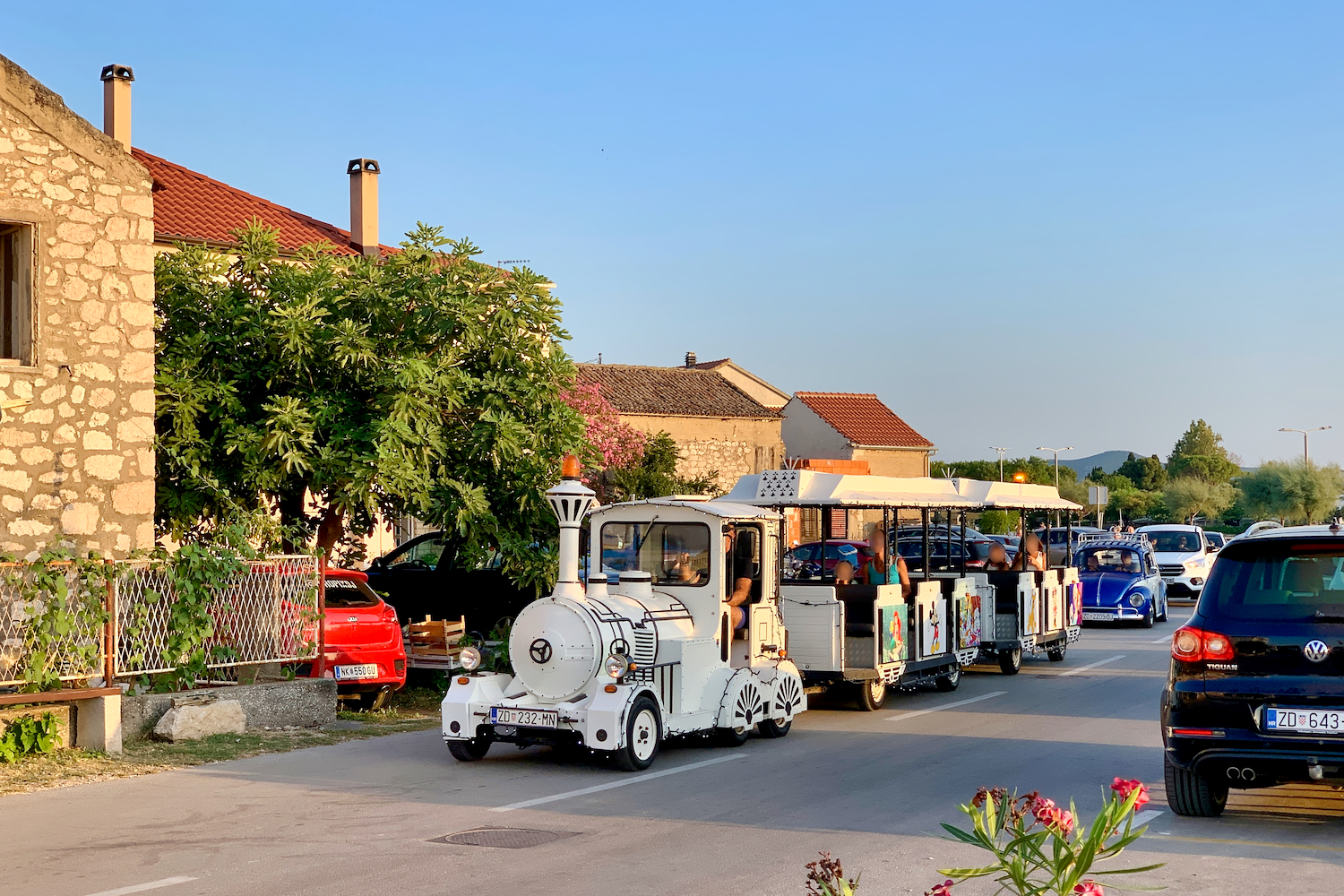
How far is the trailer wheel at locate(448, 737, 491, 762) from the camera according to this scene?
453 inches

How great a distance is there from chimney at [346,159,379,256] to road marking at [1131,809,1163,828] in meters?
24.0

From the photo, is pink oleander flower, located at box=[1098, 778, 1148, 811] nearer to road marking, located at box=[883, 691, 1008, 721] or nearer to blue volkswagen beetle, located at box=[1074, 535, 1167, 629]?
road marking, located at box=[883, 691, 1008, 721]

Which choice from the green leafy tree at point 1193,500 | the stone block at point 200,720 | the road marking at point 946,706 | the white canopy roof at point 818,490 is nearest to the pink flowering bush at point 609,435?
the white canopy roof at point 818,490

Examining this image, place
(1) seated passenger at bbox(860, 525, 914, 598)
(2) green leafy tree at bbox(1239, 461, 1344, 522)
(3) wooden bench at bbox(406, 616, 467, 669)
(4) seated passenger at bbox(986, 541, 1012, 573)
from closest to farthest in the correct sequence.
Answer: (1) seated passenger at bbox(860, 525, 914, 598) → (3) wooden bench at bbox(406, 616, 467, 669) → (4) seated passenger at bbox(986, 541, 1012, 573) → (2) green leafy tree at bbox(1239, 461, 1344, 522)

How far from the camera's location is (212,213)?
27.1 meters

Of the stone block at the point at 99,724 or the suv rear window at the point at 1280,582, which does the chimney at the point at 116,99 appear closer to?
the stone block at the point at 99,724

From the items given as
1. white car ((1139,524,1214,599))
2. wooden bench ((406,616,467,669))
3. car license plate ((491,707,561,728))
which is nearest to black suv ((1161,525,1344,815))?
car license plate ((491,707,561,728))

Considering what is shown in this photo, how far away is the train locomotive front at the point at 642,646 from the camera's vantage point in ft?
36.2

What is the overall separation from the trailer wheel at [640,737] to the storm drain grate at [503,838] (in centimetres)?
213

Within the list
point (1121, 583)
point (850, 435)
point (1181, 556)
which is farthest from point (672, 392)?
point (1121, 583)

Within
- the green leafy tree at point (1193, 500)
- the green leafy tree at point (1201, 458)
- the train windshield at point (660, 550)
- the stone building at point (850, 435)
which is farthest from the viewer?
the green leafy tree at point (1201, 458)

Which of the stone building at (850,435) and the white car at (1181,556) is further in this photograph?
the stone building at (850,435)

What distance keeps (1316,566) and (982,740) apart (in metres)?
4.71

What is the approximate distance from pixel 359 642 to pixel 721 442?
→ 42.9 m
